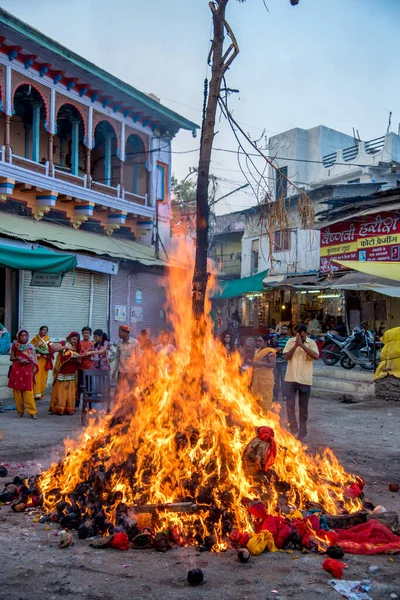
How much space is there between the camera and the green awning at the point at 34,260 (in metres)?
11.4

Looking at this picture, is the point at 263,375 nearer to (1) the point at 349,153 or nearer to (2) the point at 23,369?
(2) the point at 23,369

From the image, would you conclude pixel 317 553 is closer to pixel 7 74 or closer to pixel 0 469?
pixel 0 469

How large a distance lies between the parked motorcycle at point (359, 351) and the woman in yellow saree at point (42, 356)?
857cm

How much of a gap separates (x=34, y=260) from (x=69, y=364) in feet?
Answer: 9.00

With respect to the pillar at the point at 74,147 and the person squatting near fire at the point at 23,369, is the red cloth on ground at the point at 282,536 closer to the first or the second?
the person squatting near fire at the point at 23,369

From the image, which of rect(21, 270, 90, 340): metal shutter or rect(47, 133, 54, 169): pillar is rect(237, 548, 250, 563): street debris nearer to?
rect(21, 270, 90, 340): metal shutter

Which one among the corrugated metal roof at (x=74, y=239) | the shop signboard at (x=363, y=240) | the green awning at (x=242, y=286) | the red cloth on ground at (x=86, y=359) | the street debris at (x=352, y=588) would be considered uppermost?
the shop signboard at (x=363, y=240)

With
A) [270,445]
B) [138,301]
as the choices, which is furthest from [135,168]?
[270,445]

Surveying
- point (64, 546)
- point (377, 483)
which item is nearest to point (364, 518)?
point (377, 483)

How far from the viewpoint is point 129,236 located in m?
19.0

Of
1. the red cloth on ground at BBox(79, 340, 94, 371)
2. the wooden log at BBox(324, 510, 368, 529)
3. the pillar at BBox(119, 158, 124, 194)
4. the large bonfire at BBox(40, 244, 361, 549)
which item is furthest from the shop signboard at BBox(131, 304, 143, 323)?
the wooden log at BBox(324, 510, 368, 529)

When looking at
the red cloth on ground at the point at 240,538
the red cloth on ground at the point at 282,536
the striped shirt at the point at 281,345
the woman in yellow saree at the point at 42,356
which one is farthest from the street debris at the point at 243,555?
the striped shirt at the point at 281,345

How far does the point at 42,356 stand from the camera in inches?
457

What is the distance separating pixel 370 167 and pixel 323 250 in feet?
14.6
